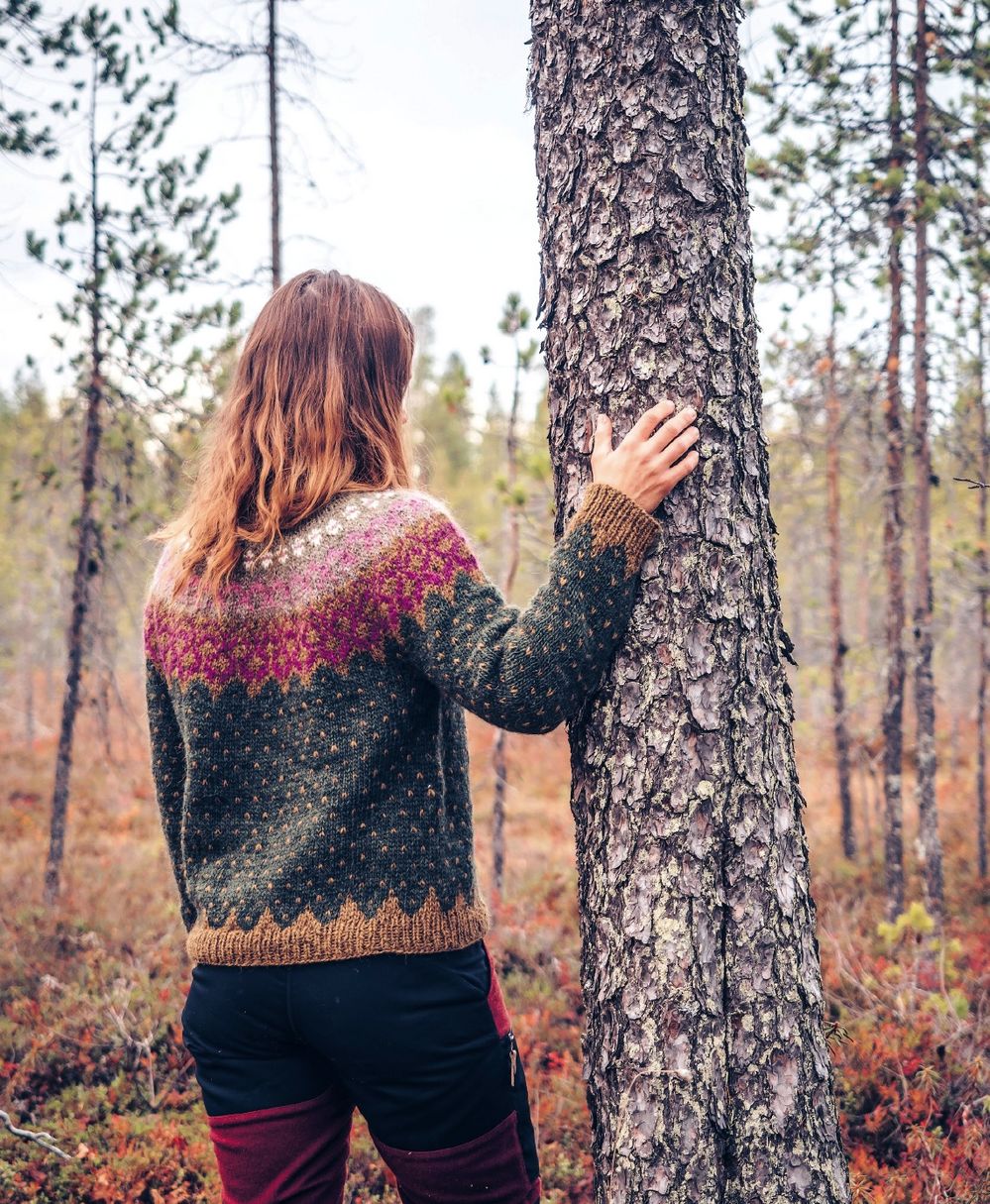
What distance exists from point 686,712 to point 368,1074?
0.99 metres

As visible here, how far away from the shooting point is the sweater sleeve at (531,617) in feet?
5.40

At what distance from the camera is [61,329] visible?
648cm

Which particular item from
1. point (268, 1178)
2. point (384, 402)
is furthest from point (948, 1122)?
point (384, 402)

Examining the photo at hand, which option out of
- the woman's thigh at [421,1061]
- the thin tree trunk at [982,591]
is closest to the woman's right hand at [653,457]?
the woman's thigh at [421,1061]

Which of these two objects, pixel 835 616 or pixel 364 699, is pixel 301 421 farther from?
pixel 835 616

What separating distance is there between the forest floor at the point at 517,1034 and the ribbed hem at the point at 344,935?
1.55 m

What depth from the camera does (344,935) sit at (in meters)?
1.67

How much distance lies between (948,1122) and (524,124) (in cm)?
405

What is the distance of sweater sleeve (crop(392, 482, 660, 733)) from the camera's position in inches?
64.8

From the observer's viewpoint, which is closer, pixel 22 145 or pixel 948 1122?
pixel 948 1122

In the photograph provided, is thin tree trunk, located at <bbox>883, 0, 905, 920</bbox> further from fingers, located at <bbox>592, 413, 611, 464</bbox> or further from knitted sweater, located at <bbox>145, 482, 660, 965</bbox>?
knitted sweater, located at <bbox>145, 482, 660, 965</bbox>

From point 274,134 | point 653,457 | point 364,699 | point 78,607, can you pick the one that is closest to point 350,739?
point 364,699

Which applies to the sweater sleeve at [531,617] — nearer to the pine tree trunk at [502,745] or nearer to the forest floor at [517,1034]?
the forest floor at [517,1034]

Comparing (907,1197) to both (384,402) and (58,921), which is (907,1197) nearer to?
(384,402)
